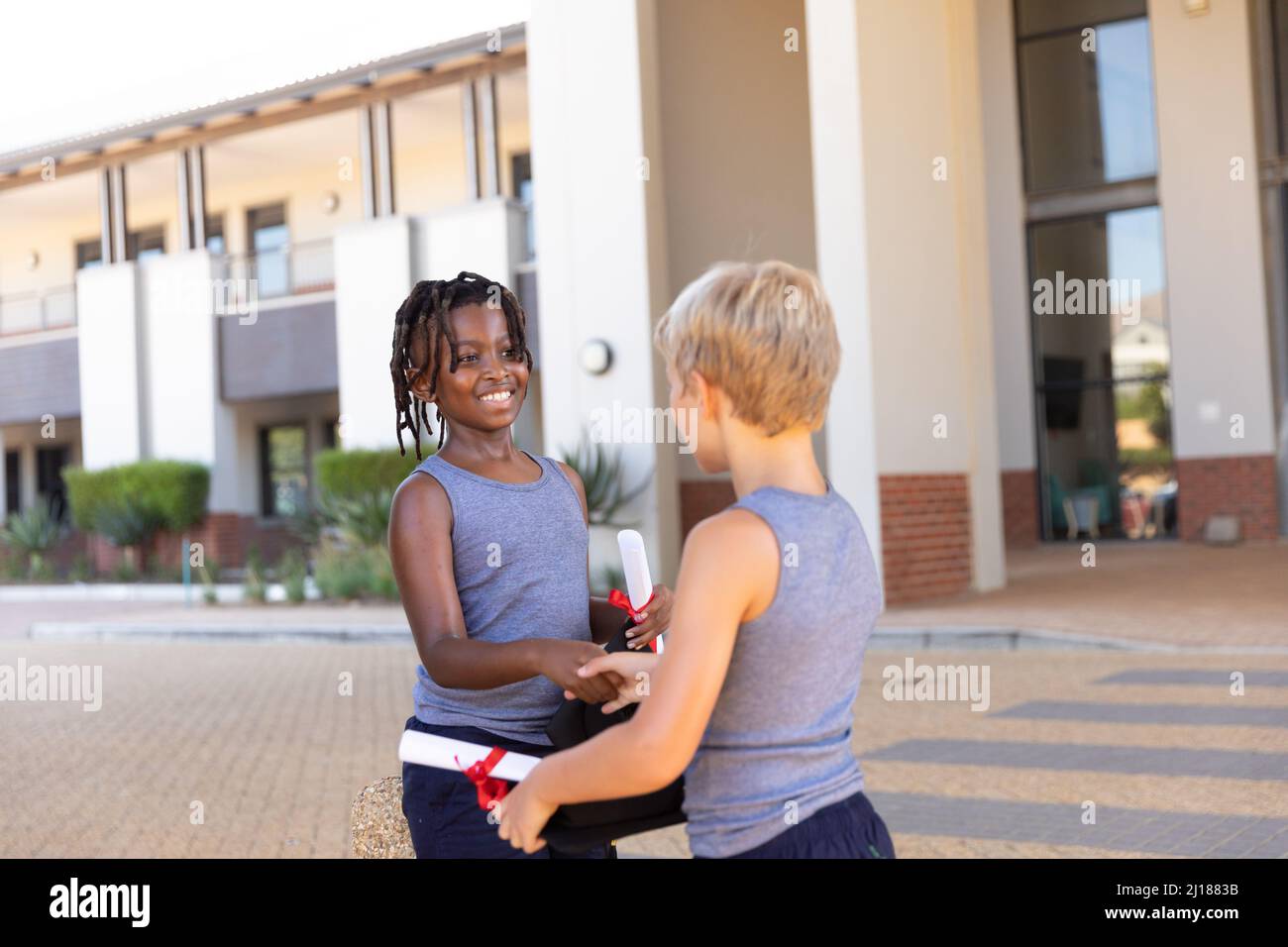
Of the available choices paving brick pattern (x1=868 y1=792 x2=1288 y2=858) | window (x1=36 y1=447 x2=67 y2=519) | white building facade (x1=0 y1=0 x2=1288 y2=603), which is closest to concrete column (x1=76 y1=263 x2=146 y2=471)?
white building facade (x1=0 y1=0 x2=1288 y2=603)

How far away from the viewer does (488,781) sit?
224 cm

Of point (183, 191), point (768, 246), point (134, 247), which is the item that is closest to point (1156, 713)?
point (768, 246)

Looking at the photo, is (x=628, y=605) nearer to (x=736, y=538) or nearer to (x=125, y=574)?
(x=736, y=538)

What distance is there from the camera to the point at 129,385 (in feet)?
82.2

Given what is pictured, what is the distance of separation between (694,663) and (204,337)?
24.2 meters

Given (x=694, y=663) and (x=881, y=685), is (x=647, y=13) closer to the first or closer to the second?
(x=881, y=685)

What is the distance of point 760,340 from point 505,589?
2.57 ft

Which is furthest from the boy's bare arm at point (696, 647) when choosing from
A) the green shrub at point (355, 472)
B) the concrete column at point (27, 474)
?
the concrete column at point (27, 474)

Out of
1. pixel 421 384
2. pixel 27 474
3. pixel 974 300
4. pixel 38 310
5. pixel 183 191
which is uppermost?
pixel 183 191

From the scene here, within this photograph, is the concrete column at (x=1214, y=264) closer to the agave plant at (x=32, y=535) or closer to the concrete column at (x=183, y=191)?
the concrete column at (x=183, y=191)

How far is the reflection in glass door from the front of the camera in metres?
21.5
